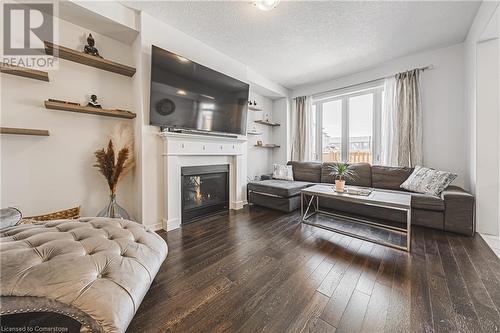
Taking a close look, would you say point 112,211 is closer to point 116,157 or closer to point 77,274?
point 116,157

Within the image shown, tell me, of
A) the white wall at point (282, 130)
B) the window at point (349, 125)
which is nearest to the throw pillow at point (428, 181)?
the window at point (349, 125)

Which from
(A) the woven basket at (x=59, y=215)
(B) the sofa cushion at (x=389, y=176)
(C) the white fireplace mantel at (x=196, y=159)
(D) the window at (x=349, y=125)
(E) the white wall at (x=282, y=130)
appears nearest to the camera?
(A) the woven basket at (x=59, y=215)

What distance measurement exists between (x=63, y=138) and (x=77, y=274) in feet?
6.34

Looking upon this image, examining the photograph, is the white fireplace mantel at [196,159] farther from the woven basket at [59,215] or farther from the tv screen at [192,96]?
the woven basket at [59,215]

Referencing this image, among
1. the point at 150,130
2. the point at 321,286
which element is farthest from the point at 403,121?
the point at 150,130

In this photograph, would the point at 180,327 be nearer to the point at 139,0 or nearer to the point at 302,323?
the point at 302,323

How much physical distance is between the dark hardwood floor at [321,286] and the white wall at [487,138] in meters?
0.44

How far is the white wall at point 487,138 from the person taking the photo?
2.23 meters

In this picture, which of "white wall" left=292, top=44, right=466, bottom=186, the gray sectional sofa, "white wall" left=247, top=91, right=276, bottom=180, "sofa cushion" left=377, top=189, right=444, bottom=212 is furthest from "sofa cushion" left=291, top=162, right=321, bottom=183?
"white wall" left=292, top=44, right=466, bottom=186

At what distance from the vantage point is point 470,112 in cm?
258

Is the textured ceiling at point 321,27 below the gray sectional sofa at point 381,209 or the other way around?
the other way around

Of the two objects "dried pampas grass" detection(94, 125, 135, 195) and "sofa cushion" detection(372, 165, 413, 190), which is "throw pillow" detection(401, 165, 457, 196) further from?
"dried pampas grass" detection(94, 125, 135, 195)

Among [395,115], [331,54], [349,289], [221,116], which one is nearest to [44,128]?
[221,116]

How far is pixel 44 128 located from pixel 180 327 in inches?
94.9
